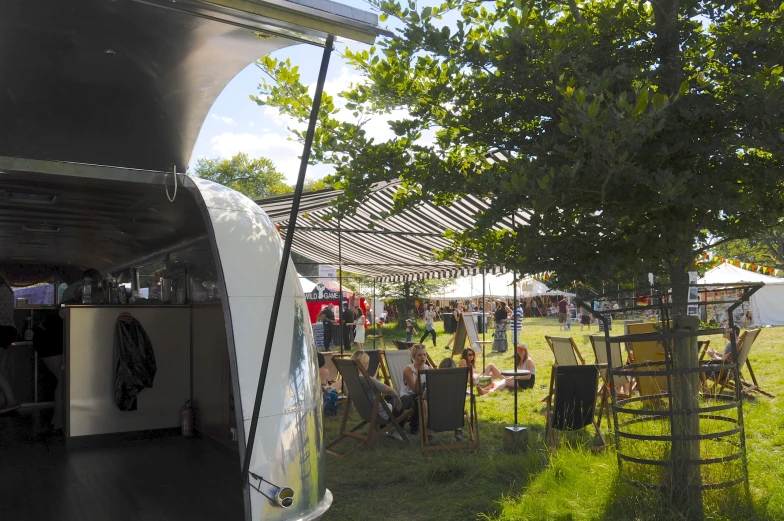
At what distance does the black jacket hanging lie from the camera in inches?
242

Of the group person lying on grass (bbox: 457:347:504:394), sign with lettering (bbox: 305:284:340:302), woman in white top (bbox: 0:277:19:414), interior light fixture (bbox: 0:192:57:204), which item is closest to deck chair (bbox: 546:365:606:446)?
person lying on grass (bbox: 457:347:504:394)

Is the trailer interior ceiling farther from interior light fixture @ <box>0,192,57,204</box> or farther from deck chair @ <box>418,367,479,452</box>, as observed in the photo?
deck chair @ <box>418,367,479,452</box>

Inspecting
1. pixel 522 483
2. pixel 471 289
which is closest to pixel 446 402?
pixel 522 483

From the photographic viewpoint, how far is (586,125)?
303 cm

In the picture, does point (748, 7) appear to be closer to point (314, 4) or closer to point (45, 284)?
point (314, 4)

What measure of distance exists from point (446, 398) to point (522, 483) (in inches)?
58.3

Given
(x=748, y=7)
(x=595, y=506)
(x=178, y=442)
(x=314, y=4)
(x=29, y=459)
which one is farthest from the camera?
(x=178, y=442)

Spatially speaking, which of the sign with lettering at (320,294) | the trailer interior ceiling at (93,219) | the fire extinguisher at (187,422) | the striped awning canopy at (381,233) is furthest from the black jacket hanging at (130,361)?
the sign with lettering at (320,294)

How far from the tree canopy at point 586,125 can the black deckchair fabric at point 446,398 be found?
1987mm

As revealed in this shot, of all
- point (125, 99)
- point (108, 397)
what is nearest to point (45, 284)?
point (108, 397)

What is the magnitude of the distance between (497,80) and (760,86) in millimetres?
1340

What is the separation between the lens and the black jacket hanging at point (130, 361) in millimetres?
6148

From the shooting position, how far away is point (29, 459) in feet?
18.6

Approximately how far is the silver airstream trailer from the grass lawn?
3.63ft
